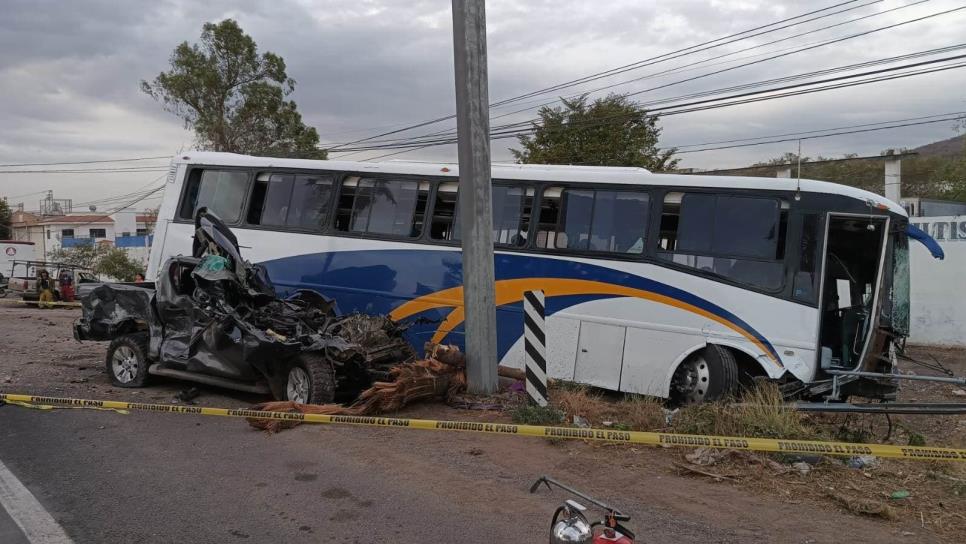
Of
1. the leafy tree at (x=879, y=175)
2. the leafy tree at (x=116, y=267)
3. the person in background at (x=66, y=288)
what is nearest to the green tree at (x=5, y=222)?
the leafy tree at (x=116, y=267)

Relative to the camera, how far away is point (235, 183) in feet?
38.7

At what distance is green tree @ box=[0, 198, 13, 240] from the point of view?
6612 centimetres

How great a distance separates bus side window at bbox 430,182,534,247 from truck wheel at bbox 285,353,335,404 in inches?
115

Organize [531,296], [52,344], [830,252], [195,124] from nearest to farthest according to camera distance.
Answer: [531,296] < [830,252] < [52,344] < [195,124]

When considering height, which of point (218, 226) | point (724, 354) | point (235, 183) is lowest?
point (724, 354)

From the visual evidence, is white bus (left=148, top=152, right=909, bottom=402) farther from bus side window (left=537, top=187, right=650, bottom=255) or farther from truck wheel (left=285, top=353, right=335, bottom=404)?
truck wheel (left=285, top=353, right=335, bottom=404)

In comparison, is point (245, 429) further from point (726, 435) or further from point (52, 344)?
point (52, 344)

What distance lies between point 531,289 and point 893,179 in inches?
665

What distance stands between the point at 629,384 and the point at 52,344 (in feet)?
37.3

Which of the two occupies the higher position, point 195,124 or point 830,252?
point 195,124

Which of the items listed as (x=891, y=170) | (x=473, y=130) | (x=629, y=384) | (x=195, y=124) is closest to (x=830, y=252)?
(x=629, y=384)

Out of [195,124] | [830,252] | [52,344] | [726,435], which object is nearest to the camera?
[726,435]

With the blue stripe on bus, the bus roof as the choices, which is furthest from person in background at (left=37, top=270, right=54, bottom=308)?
the blue stripe on bus

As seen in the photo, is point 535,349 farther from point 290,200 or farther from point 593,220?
point 290,200
